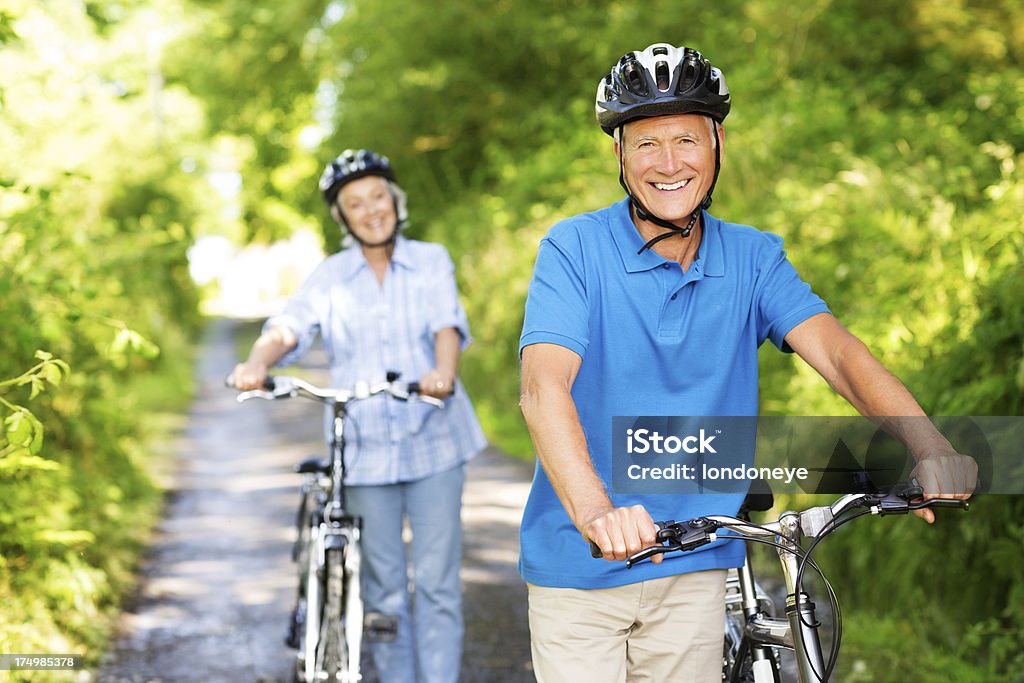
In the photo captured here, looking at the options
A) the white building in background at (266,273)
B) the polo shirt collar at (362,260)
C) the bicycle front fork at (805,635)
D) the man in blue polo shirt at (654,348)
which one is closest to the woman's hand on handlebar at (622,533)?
the man in blue polo shirt at (654,348)

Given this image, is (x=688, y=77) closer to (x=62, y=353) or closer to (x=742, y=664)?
(x=742, y=664)

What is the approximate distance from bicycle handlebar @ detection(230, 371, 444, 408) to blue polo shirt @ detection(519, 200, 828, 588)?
1.82 meters

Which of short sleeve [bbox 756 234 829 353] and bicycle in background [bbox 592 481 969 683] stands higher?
short sleeve [bbox 756 234 829 353]

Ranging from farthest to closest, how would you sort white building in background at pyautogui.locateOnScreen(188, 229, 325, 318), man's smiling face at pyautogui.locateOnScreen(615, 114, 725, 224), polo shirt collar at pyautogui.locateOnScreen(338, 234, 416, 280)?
1. white building in background at pyautogui.locateOnScreen(188, 229, 325, 318)
2. polo shirt collar at pyautogui.locateOnScreen(338, 234, 416, 280)
3. man's smiling face at pyautogui.locateOnScreen(615, 114, 725, 224)

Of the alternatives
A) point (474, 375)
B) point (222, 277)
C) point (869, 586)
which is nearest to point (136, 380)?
point (474, 375)

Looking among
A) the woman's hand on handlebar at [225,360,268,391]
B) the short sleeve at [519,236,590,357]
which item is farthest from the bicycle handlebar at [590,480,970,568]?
the woman's hand on handlebar at [225,360,268,391]

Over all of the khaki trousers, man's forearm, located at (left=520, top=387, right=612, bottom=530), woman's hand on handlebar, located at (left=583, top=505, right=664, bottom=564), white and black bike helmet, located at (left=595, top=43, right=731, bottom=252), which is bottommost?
the khaki trousers

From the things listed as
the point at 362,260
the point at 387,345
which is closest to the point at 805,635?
the point at 387,345

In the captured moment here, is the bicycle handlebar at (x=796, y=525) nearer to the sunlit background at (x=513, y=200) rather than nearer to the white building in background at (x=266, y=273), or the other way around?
the sunlit background at (x=513, y=200)

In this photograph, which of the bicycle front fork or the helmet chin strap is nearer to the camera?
the bicycle front fork

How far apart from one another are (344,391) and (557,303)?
2.21m

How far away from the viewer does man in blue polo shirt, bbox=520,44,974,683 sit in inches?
111

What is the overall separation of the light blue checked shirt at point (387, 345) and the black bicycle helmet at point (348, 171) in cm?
30

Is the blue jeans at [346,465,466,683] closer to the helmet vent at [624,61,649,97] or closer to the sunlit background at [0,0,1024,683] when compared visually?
the sunlit background at [0,0,1024,683]
